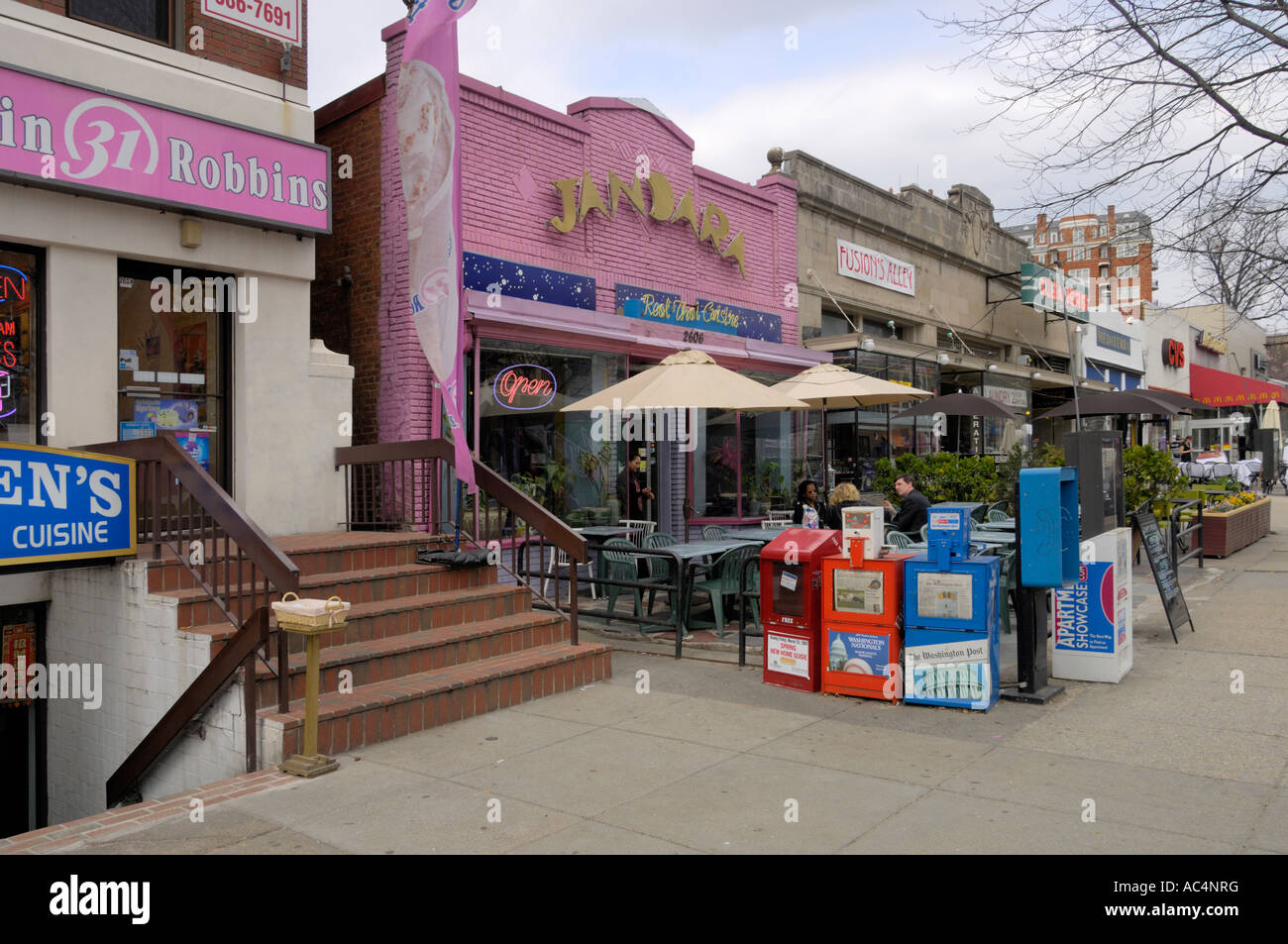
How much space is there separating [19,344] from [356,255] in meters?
4.18

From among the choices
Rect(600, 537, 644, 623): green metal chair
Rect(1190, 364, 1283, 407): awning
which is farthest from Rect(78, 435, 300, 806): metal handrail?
Rect(1190, 364, 1283, 407): awning

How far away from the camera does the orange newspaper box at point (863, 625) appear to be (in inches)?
255

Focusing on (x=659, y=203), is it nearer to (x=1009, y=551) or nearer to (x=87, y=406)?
(x=1009, y=551)

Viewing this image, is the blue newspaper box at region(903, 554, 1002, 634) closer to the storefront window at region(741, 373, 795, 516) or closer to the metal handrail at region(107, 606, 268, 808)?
the metal handrail at region(107, 606, 268, 808)

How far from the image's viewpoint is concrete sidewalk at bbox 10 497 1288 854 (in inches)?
166

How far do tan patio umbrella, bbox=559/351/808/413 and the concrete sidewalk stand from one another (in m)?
3.14

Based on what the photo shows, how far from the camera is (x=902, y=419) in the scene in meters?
19.1

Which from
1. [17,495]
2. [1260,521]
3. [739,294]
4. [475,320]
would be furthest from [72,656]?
[1260,521]

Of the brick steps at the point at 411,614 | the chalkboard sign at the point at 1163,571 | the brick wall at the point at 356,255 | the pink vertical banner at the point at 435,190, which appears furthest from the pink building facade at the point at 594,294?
the chalkboard sign at the point at 1163,571

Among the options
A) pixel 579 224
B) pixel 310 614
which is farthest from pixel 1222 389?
pixel 310 614

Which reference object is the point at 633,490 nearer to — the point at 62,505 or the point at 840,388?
the point at 840,388

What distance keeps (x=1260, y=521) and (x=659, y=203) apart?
1268 cm

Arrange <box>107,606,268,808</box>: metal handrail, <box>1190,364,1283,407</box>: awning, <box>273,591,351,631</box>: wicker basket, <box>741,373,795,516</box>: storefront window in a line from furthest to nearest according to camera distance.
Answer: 1. <box>1190,364,1283,407</box>: awning
2. <box>741,373,795,516</box>: storefront window
3. <box>107,606,268,808</box>: metal handrail
4. <box>273,591,351,631</box>: wicker basket

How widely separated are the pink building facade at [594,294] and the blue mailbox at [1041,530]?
18.9ft
